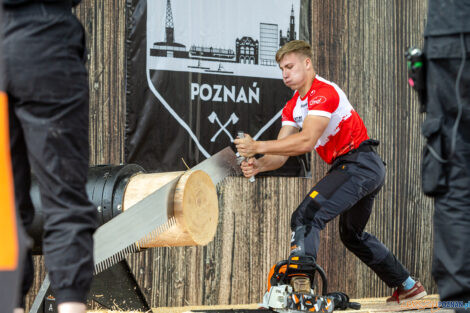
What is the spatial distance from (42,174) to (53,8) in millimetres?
494

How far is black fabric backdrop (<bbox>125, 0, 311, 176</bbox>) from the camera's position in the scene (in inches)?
174

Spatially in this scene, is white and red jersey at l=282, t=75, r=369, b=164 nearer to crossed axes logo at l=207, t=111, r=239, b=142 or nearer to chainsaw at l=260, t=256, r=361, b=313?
crossed axes logo at l=207, t=111, r=239, b=142

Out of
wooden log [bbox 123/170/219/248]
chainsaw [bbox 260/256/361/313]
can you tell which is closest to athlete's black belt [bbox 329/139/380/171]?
chainsaw [bbox 260/256/361/313]

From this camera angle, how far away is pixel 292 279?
11.1 feet

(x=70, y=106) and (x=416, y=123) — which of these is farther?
(x=416, y=123)

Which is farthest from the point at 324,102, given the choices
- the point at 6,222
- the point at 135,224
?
the point at 6,222

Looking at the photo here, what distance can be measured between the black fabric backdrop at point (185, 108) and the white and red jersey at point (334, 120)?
0.81 m

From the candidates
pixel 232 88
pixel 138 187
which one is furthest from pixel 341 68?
pixel 138 187

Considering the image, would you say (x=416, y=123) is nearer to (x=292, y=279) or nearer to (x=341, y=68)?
(x=341, y=68)

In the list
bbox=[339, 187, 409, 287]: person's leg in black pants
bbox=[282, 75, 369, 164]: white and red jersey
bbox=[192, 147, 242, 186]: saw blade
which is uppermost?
bbox=[282, 75, 369, 164]: white and red jersey

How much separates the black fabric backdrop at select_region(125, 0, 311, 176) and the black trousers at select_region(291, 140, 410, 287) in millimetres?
1062

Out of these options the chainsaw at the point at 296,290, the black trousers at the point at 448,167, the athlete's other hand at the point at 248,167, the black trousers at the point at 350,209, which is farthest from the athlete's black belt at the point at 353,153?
the black trousers at the point at 448,167

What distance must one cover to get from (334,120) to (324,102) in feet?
0.66

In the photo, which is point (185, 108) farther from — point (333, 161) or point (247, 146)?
point (333, 161)
